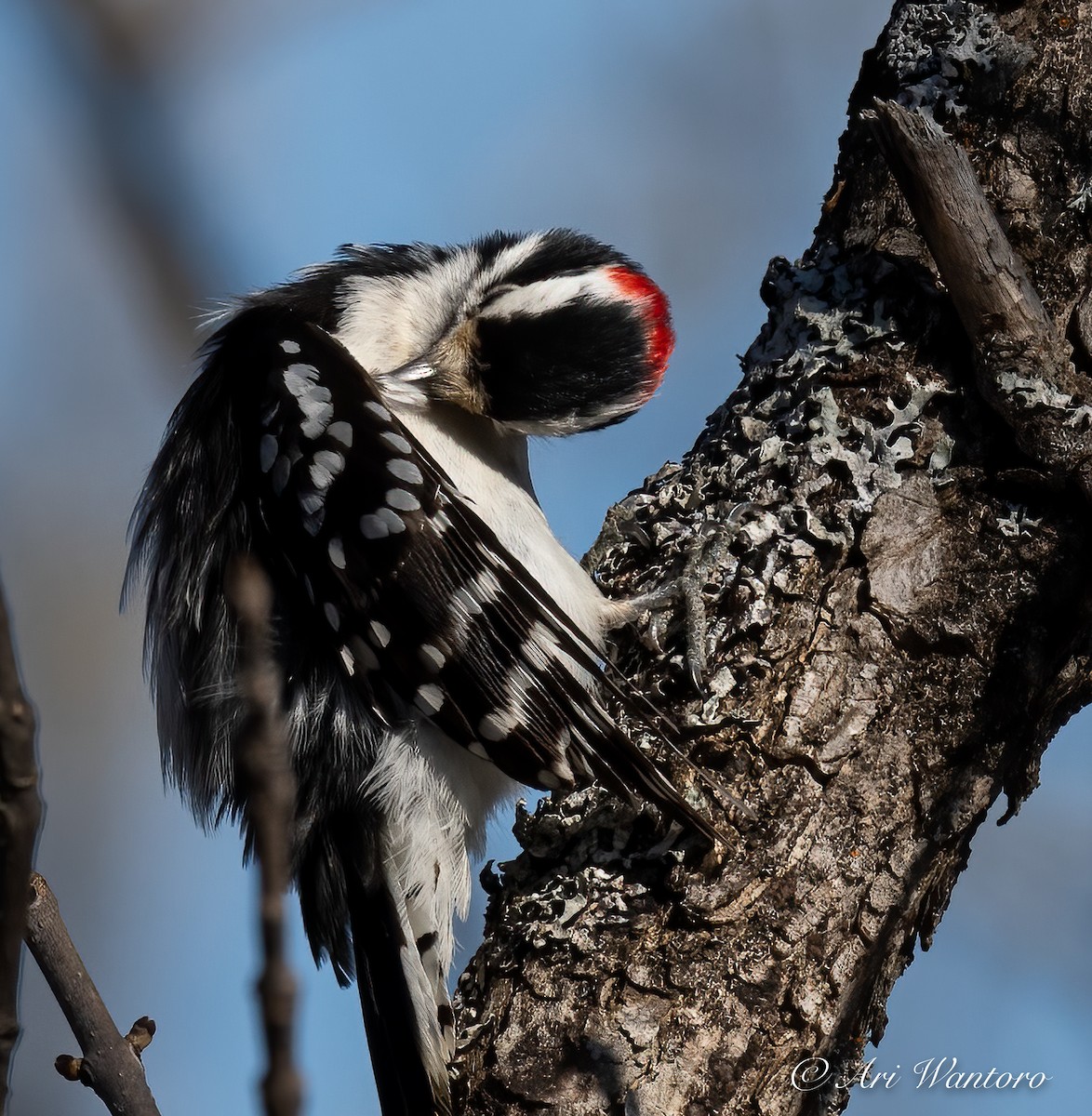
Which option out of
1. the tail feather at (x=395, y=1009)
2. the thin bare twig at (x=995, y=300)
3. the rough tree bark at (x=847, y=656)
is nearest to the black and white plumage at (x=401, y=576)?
the tail feather at (x=395, y=1009)

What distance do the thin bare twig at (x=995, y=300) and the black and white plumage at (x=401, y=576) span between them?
73cm

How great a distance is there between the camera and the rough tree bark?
195cm

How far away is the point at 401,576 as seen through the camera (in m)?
2.36

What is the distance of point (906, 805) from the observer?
2068 millimetres

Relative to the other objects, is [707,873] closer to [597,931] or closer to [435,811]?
[597,931]

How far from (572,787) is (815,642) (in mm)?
500

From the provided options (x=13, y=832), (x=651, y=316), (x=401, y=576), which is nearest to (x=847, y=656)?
(x=401, y=576)

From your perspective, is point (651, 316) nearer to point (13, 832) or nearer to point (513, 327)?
point (513, 327)

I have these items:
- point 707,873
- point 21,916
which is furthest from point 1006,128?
point 21,916

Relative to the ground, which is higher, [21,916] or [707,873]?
[707,873]

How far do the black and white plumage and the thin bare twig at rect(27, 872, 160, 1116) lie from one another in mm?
831

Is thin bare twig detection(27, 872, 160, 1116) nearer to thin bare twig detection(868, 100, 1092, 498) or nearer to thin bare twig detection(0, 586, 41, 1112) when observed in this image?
thin bare twig detection(0, 586, 41, 1112)

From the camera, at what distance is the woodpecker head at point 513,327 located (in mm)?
2654

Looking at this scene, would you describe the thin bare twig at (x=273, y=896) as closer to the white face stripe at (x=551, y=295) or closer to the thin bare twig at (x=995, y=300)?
the thin bare twig at (x=995, y=300)
